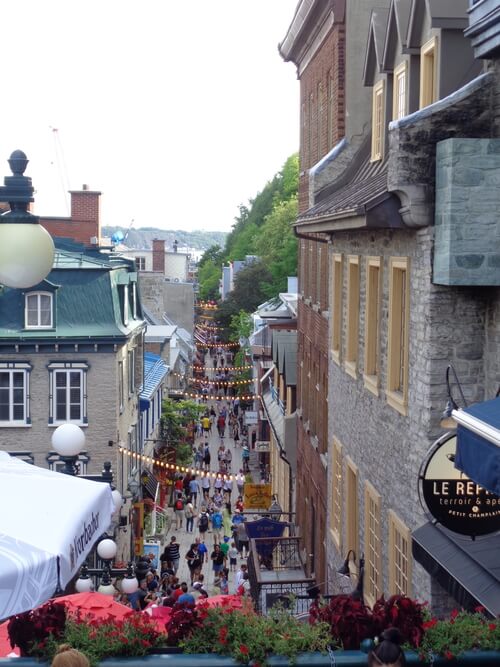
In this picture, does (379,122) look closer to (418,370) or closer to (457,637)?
(418,370)

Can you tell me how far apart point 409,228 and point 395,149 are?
0.88 meters

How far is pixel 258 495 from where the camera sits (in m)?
31.2

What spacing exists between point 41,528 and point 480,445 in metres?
2.84

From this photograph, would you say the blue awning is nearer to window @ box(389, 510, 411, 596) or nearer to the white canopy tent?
the white canopy tent

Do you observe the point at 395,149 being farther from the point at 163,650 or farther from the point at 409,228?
the point at 163,650

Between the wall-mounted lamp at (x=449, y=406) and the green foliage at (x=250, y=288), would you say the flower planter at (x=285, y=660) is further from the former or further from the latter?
the green foliage at (x=250, y=288)

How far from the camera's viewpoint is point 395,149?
31.4ft

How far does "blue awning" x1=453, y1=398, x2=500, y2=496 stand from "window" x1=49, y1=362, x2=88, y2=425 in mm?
23839

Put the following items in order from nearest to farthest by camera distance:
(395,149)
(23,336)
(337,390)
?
(395,149) < (337,390) < (23,336)

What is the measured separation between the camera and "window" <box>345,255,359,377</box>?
575 inches

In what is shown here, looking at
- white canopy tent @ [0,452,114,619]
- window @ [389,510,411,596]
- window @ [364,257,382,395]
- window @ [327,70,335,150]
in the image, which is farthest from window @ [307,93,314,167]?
white canopy tent @ [0,452,114,619]

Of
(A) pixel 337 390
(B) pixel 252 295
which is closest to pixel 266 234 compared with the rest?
(B) pixel 252 295

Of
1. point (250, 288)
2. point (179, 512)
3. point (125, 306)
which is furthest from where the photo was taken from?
point (250, 288)

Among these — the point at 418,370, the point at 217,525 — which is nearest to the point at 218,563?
the point at 217,525
